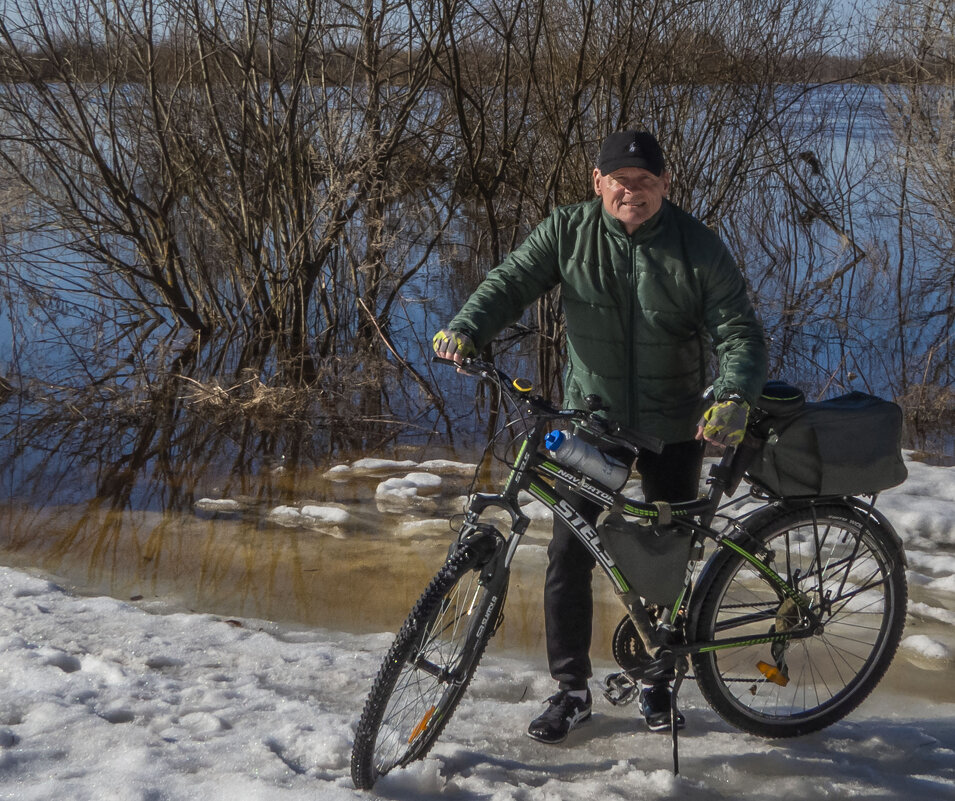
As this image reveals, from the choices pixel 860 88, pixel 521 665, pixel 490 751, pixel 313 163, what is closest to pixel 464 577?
pixel 490 751

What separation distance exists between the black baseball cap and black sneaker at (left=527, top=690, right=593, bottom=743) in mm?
1599

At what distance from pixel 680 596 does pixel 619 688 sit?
39 cm

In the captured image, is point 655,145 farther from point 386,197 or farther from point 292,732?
point 386,197

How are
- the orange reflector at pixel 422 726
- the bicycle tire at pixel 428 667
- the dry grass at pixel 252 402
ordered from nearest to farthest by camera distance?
the bicycle tire at pixel 428 667
the orange reflector at pixel 422 726
the dry grass at pixel 252 402

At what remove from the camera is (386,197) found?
8.04 metres

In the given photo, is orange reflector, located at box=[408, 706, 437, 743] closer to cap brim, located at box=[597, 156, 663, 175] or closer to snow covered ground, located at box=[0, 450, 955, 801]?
snow covered ground, located at box=[0, 450, 955, 801]

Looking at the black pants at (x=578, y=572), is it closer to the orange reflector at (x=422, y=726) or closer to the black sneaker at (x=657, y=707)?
the black sneaker at (x=657, y=707)

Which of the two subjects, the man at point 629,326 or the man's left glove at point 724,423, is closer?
the man's left glove at point 724,423

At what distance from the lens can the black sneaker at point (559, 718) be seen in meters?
3.16

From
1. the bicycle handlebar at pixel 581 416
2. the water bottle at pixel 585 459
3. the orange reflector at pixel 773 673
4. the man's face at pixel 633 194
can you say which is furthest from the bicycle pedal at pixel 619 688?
the man's face at pixel 633 194

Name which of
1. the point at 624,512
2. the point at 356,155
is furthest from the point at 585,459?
the point at 356,155

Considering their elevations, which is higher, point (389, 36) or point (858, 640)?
point (389, 36)

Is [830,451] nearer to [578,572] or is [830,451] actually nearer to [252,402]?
[578,572]

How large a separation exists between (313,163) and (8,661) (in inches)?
200
